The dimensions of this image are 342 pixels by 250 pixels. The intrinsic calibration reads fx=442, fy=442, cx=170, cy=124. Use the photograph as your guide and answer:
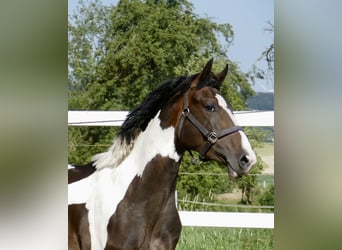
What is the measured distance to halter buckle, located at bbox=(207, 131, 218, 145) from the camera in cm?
164

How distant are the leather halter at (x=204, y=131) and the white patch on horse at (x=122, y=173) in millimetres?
71

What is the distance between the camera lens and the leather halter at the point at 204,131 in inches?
63.9

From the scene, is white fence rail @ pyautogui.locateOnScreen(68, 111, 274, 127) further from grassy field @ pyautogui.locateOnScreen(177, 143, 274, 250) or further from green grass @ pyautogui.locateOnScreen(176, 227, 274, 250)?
green grass @ pyautogui.locateOnScreen(176, 227, 274, 250)

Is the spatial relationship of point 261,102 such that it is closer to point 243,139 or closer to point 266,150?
point 266,150

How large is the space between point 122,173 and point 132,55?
0.79 metres

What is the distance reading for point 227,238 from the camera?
2.31 metres

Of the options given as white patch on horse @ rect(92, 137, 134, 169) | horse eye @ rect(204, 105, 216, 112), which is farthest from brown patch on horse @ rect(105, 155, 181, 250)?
horse eye @ rect(204, 105, 216, 112)

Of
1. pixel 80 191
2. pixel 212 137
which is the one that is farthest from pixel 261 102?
pixel 80 191

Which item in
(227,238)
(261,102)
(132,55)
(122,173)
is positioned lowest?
(227,238)

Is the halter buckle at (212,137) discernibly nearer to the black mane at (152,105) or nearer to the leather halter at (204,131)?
the leather halter at (204,131)

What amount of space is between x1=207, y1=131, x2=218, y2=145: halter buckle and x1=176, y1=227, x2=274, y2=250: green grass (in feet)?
2.57

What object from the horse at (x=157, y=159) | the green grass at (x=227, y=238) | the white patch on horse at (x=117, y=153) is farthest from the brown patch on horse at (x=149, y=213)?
the green grass at (x=227, y=238)

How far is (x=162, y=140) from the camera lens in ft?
5.60
